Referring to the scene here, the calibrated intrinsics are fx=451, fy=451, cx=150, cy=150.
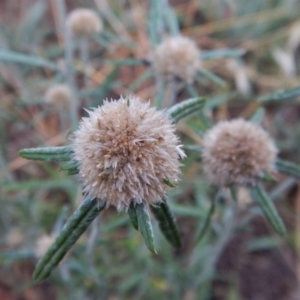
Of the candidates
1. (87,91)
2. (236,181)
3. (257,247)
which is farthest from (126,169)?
(257,247)

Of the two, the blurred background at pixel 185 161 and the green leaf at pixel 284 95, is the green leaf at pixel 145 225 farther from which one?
the green leaf at pixel 284 95

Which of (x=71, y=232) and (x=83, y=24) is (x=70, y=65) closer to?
(x=83, y=24)

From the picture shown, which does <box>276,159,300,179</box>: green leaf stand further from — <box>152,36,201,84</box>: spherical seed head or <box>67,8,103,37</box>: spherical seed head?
<box>67,8,103,37</box>: spherical seed head

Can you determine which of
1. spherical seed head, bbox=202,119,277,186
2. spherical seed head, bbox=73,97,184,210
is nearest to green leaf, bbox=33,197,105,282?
spherical seed head, bbox=73,97,184,210

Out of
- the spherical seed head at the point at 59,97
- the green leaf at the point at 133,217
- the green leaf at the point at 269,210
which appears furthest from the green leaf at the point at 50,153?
the spherical seed head at the point at 59,97

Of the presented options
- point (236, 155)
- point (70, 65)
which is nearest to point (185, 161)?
point (236, 155)

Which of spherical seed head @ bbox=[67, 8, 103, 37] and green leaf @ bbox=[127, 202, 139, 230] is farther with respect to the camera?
spherical seed head @ bbox=[67, 8, 103, 37]
